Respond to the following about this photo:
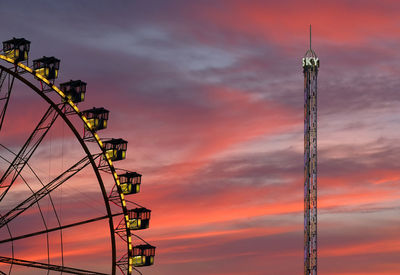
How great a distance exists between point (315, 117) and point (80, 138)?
67.3 metres

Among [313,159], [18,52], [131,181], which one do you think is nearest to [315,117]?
[313,159]

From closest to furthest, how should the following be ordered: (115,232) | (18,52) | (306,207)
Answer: (18,52) < (115,232) < (306,207)

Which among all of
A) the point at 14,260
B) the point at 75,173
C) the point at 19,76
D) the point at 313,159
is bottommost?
the point at 14,260

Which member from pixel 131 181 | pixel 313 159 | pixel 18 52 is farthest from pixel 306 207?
pixel 18 52

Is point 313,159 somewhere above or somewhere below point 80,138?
above

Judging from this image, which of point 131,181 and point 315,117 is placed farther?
point 315,117

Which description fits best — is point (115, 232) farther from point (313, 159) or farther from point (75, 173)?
point (313, 159)

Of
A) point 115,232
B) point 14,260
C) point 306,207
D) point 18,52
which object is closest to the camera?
point 14,260

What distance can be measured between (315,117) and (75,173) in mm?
68455

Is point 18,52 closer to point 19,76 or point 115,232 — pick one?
point 19,76

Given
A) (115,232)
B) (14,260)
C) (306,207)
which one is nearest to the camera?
(14,260)

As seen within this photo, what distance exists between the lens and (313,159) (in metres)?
137

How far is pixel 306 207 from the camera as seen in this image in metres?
136

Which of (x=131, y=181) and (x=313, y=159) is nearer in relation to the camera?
(x=131, y=181)
